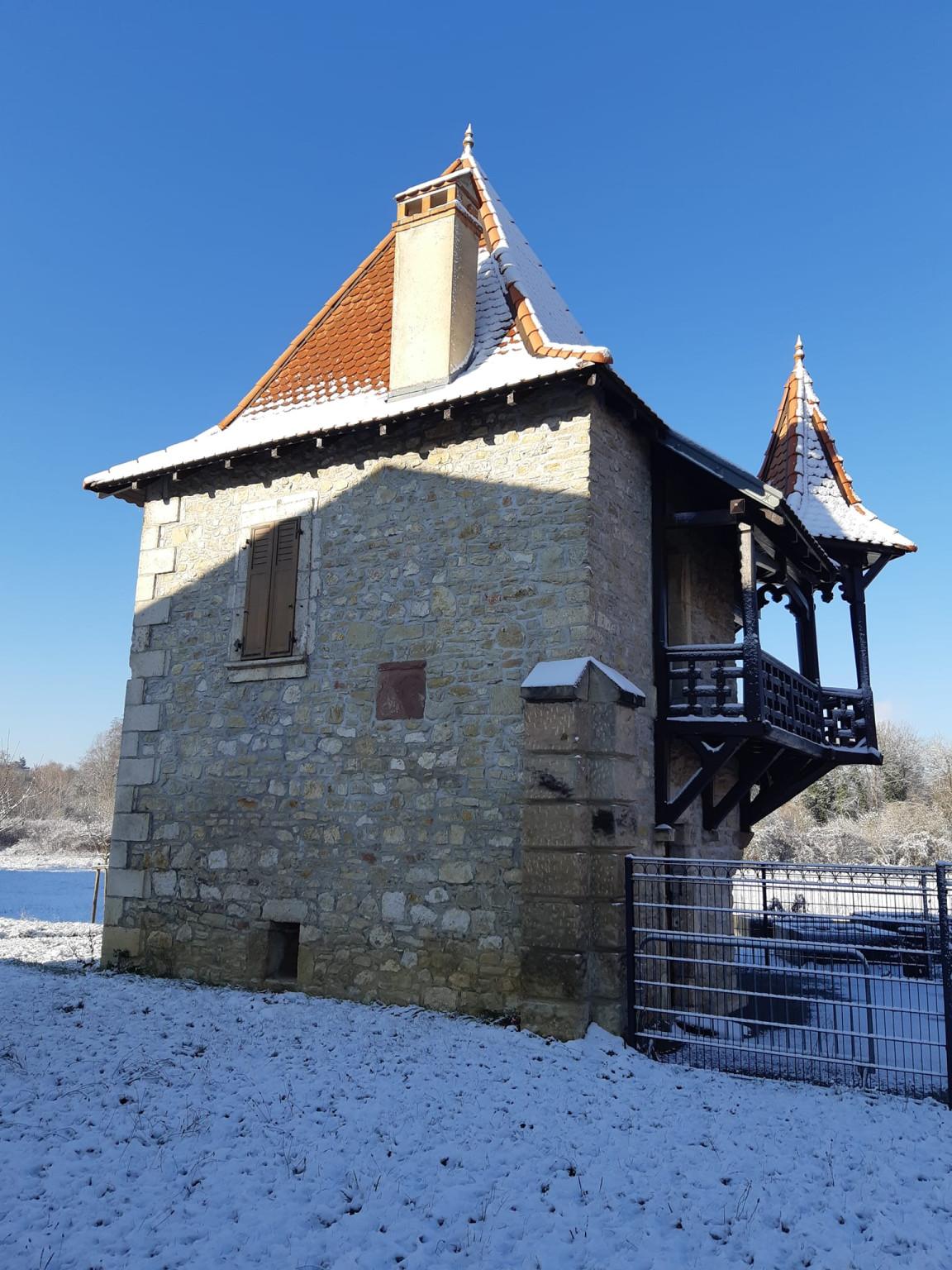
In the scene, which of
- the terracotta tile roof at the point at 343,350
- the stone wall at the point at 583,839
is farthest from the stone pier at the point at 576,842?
the terracotta tile roof at the point at 343,350

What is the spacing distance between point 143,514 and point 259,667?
281 cm

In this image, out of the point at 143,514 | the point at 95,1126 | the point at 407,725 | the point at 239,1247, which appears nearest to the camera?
the point at 239,1247

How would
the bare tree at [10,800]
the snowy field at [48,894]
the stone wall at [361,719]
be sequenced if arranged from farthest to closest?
the bare tree at [10,800] → the snowy field at [48,894] → the stone wall at [361,719]

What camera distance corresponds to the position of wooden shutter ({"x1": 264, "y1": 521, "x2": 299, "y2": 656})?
9.20 m

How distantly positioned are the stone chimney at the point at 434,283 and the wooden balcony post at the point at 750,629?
320cm

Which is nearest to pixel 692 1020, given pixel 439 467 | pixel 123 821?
pixel 439 467

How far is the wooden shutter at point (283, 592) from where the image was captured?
30.2ft

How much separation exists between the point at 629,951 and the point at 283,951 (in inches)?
143

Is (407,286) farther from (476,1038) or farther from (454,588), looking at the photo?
(476,1038)

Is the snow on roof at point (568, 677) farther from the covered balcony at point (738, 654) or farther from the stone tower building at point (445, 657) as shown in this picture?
the covered balcony at point (738, 654)

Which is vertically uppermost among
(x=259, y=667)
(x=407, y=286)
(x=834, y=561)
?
(x=407, y=286)

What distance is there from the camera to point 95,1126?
482 centimetres

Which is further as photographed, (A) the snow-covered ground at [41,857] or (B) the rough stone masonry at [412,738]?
(A) the snow-covered ground at [41,857]

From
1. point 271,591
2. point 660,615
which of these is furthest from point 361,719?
point 660,615
